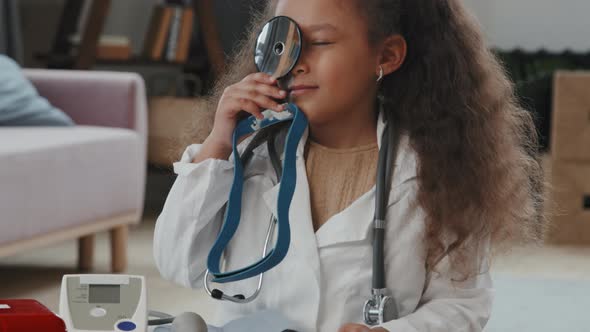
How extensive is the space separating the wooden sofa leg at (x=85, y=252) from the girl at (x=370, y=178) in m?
1.83

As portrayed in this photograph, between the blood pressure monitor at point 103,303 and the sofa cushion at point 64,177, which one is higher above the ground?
the blood pressure monitor at point 103,303

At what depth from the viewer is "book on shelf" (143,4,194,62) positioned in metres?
4.05

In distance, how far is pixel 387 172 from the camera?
1189mm

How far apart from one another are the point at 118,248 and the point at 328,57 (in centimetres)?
198

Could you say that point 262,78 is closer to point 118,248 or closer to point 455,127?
point 455,127

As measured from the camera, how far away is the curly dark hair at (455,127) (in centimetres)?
121

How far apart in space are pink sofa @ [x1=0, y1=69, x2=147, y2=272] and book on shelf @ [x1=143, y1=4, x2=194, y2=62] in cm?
94

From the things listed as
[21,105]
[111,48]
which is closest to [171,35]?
[111,48]

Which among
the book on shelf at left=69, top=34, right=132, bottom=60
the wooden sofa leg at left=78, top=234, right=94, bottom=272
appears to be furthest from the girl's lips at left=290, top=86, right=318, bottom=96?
the book on shelf at left=69, top=34, right=132, bottom=60

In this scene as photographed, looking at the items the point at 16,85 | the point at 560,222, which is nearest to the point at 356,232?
the point at 16,85

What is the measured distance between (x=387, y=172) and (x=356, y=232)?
8 centimetres

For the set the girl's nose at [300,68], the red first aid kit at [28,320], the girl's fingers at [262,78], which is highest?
the girl's nose at [300,68]

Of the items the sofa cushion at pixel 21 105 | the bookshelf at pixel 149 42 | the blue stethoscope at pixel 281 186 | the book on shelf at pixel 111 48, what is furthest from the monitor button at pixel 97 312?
the book on shelf at pixel 111 48

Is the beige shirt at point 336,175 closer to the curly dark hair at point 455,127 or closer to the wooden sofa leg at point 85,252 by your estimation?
the curly dark hair at point 455,127
